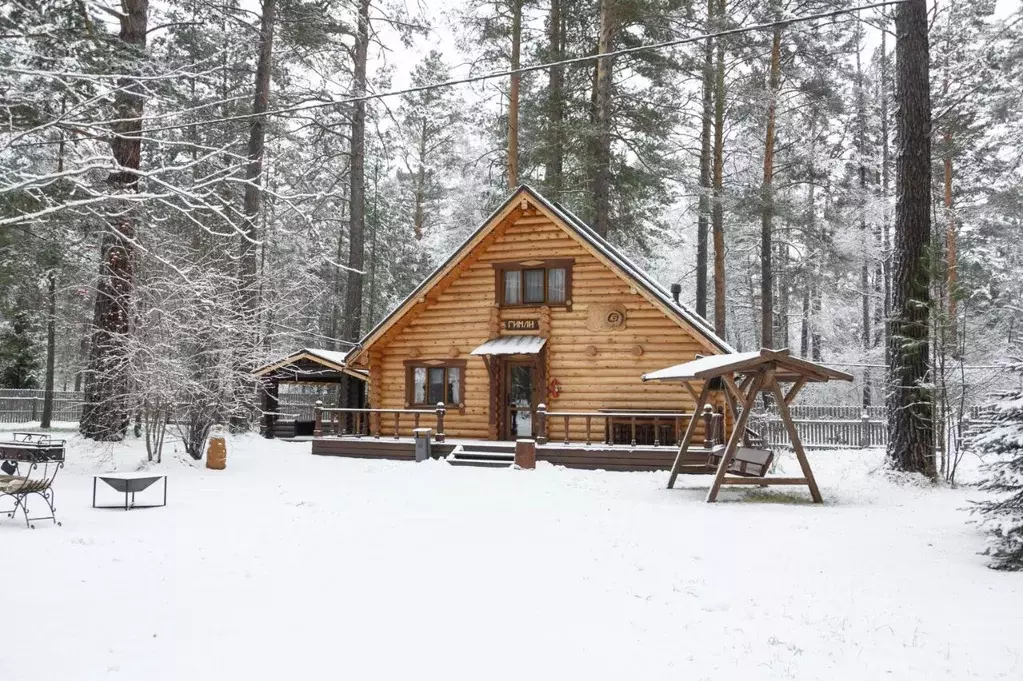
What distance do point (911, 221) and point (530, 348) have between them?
372 inches

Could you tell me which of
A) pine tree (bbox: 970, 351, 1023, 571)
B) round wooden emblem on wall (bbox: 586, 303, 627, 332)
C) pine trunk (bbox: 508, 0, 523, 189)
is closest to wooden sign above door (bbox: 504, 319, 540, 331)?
round wooden emblem on wall (bbox: 586, 303, 627, 332)

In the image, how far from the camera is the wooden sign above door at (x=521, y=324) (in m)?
21.5

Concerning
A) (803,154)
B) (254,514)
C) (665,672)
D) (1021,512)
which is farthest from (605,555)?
(803,154)

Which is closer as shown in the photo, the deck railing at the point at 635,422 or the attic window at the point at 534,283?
the deck railing at the point at 635,422

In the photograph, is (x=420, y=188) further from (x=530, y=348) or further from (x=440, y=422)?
(x=440, y=422)

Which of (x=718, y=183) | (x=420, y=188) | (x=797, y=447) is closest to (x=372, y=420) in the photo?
(x=797, y=447)

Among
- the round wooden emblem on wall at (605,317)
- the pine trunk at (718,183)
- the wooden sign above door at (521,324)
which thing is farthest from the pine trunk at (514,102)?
the round wooden emblem on wall at (605,317)

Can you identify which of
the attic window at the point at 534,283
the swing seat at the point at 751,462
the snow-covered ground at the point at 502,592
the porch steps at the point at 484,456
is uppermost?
the attic window at the point at 534,283

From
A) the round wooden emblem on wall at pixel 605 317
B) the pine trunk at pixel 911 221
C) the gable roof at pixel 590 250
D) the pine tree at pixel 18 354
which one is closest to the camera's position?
the pine trunk at pixel 911 221

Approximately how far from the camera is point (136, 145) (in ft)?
52.1

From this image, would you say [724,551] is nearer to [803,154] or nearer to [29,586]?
[29,586]

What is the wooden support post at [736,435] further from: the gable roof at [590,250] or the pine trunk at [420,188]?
the pine trunk at [420,188]

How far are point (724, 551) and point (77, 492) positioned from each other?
10.4 metres

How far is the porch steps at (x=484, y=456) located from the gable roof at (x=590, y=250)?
482 cm
